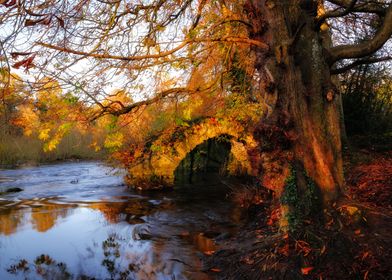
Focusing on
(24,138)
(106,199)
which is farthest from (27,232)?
(24,138)

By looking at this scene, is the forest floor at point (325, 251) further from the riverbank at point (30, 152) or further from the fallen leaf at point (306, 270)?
the riverbank at point (30, 152)

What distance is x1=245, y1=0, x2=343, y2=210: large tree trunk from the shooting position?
6.17m

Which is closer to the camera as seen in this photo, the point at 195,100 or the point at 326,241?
the point at 326,241

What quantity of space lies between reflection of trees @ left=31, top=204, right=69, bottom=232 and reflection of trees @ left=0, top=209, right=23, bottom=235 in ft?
1.28

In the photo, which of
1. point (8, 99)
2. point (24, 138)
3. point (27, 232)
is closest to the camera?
point (8, 99)

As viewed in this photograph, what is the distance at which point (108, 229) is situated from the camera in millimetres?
10000

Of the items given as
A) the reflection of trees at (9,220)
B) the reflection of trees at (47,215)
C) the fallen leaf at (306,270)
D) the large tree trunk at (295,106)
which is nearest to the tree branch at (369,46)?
the large tree trunk at (295,106)

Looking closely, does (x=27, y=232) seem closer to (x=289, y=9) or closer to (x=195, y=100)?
(x=195, y=100)

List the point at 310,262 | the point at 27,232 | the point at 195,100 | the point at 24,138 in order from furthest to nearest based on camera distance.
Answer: the point at 24,138, the point at 27,232, the point at 195,100, the point at 310,262

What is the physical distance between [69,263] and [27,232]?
2914 mm

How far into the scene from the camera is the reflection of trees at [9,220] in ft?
32.8

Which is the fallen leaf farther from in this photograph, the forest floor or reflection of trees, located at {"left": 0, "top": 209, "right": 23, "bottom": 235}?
reflection of trees, located at {"left": 0, "top": 209, "right": 23, "bottom": 235}

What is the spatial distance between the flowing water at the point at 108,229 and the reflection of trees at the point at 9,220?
0.08 ft

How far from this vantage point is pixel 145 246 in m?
8.45
